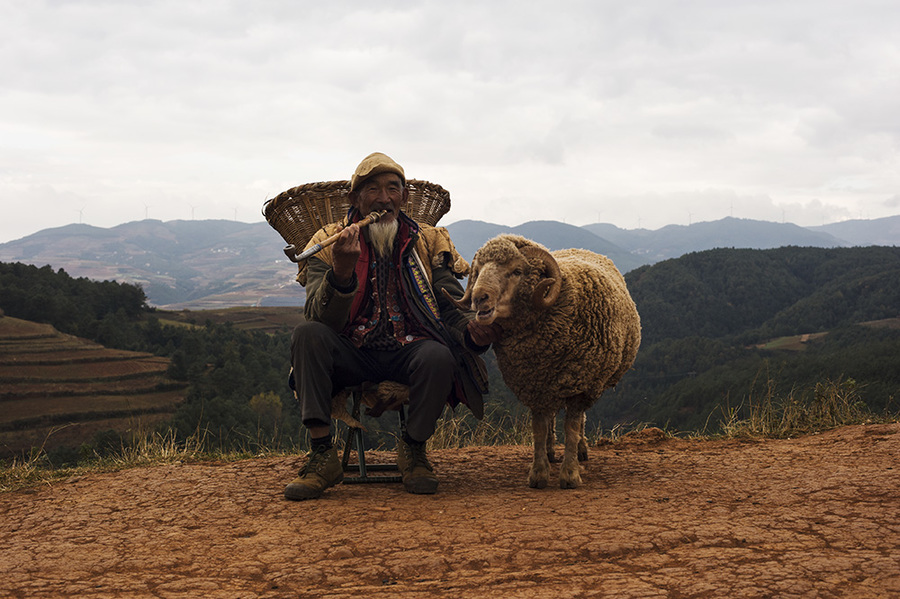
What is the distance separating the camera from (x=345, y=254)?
4195mm

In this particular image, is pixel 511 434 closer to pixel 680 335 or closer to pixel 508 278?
pixel 508 278

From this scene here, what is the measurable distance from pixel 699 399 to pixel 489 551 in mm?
38659

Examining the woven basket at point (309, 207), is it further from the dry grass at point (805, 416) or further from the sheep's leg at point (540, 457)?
the dry grass at point (805, 416)

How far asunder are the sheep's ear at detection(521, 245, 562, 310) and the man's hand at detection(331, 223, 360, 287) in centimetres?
119

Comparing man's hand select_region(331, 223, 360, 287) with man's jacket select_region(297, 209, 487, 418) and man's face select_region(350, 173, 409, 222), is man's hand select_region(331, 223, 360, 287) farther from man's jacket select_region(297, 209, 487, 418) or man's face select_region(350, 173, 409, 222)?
man's face select_region(350, 173, 409, 222)

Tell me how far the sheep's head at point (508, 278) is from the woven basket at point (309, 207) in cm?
107

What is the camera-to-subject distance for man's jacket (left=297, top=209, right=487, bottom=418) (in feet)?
15.6

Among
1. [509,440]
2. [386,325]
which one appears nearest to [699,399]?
[509,440]

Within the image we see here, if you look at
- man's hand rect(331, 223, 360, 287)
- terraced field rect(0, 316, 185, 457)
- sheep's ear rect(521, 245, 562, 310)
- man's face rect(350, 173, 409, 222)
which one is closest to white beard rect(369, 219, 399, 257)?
man's face rect(350, 173, 409, 222)

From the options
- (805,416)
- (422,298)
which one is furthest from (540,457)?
(805,416)

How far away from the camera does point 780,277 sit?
84125mm

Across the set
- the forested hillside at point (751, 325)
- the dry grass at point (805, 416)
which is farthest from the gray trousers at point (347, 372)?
the forested hillside at point (751, 325)

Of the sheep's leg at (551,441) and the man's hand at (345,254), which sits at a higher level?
the man's hand at (345,254)

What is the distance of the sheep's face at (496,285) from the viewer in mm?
4371
